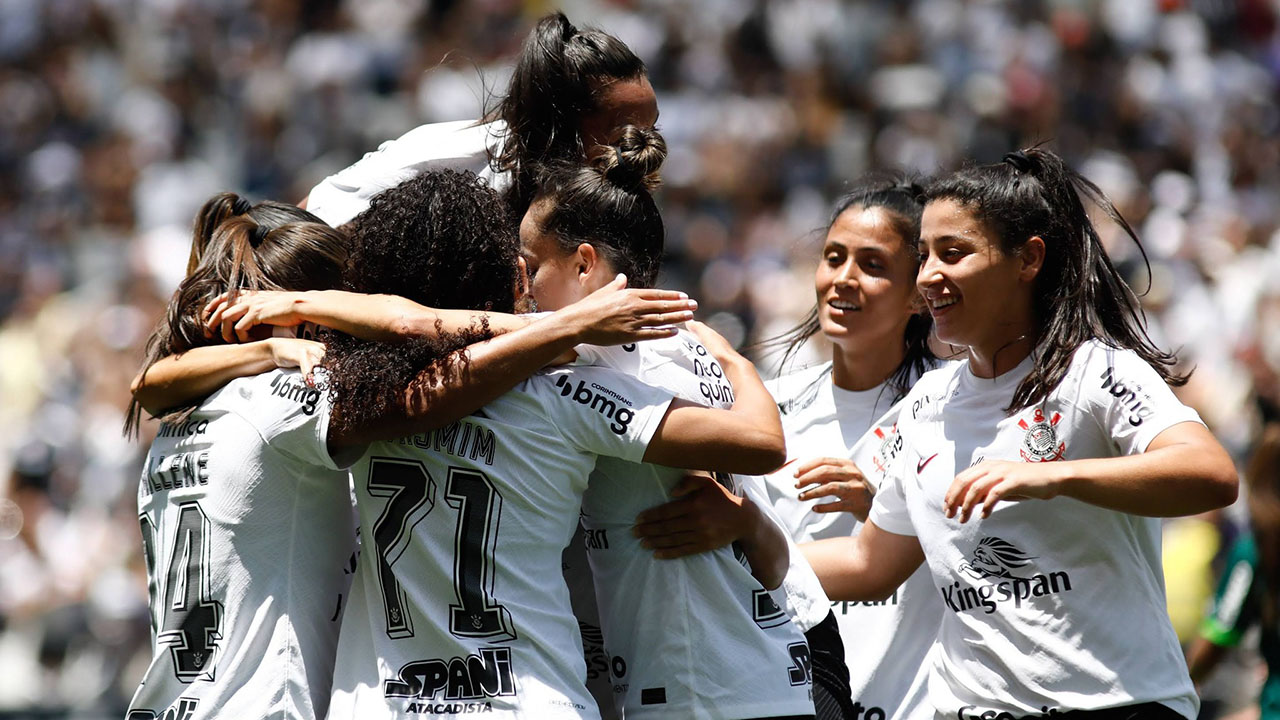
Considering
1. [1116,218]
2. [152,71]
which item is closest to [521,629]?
[1116,218]

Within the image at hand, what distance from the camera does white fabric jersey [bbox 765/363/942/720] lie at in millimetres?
4055

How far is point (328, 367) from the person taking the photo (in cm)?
312

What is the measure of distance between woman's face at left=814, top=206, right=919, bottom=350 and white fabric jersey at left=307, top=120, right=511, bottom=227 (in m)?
1.08

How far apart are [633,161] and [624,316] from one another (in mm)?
618

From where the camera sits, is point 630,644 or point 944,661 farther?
point 944,661

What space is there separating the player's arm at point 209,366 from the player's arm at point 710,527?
835 millimetres

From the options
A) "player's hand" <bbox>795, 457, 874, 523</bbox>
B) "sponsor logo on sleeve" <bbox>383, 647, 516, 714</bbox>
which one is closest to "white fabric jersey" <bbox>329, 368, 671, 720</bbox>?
"sponsor logo on sleeve" <bbox>383, 647, 516, 714</bbox>

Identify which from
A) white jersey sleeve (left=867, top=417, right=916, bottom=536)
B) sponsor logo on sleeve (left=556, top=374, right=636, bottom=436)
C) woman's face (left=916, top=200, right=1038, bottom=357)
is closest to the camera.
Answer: sponsor logo on sleeve (left=556, top=374, right=636, bottom=436)

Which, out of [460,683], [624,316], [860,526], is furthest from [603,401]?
[860,526]

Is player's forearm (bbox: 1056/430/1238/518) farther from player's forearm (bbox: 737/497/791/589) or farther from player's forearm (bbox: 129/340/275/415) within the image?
player's forearm (bbox: 129/340/275/415)

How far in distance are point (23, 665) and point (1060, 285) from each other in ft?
27.5

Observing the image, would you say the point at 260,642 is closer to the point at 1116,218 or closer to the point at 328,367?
the point at 328,367

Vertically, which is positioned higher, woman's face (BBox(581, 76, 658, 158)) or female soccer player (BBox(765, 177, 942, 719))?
woman's face (BBox(581, 76, 658, 158))

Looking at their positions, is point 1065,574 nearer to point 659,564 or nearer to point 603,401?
point 659,564
